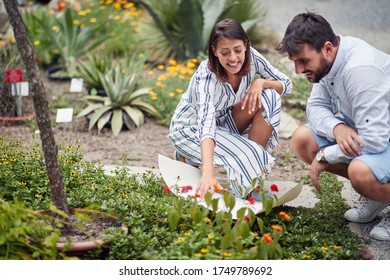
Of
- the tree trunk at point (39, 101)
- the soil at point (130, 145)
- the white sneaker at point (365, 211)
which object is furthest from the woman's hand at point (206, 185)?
the soil at point (130, 145)

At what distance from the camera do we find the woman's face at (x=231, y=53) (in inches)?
142

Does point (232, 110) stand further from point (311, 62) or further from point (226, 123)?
point (311, 62)

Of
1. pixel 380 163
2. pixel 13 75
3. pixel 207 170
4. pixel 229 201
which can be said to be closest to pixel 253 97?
pixel 207 170

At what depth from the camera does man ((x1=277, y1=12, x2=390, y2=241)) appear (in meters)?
3.29

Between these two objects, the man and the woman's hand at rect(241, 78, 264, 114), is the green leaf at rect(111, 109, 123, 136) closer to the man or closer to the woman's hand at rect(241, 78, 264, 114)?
the woman's hand at rect(241, 78, 264, 114)

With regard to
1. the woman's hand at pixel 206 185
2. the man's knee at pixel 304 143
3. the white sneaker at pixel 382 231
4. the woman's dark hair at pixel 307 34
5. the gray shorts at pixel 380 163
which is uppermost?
the woman's dark hair at pixel 307 34

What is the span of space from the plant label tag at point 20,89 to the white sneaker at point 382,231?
2.89m

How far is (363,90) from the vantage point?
3.29m

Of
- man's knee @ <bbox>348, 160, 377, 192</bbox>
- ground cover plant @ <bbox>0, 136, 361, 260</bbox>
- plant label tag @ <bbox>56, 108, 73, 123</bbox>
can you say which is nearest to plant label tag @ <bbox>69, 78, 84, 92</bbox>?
plant label tag @ <bbox>56, 108, 73, 123</bbox>

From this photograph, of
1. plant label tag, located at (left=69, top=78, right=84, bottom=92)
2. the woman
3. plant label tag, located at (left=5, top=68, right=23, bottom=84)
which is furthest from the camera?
plant label tag, located at (left=69, top=78, right=84, bottom=92)

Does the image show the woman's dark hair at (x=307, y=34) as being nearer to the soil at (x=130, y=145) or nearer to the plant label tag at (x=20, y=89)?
the soil at (x=130, y=145)

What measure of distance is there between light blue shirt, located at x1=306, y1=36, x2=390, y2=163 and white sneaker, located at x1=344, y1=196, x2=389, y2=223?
1.15 feet

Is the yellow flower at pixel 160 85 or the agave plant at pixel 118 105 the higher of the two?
the yellow flower at pixel 160 85

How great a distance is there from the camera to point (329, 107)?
12.3 feet
